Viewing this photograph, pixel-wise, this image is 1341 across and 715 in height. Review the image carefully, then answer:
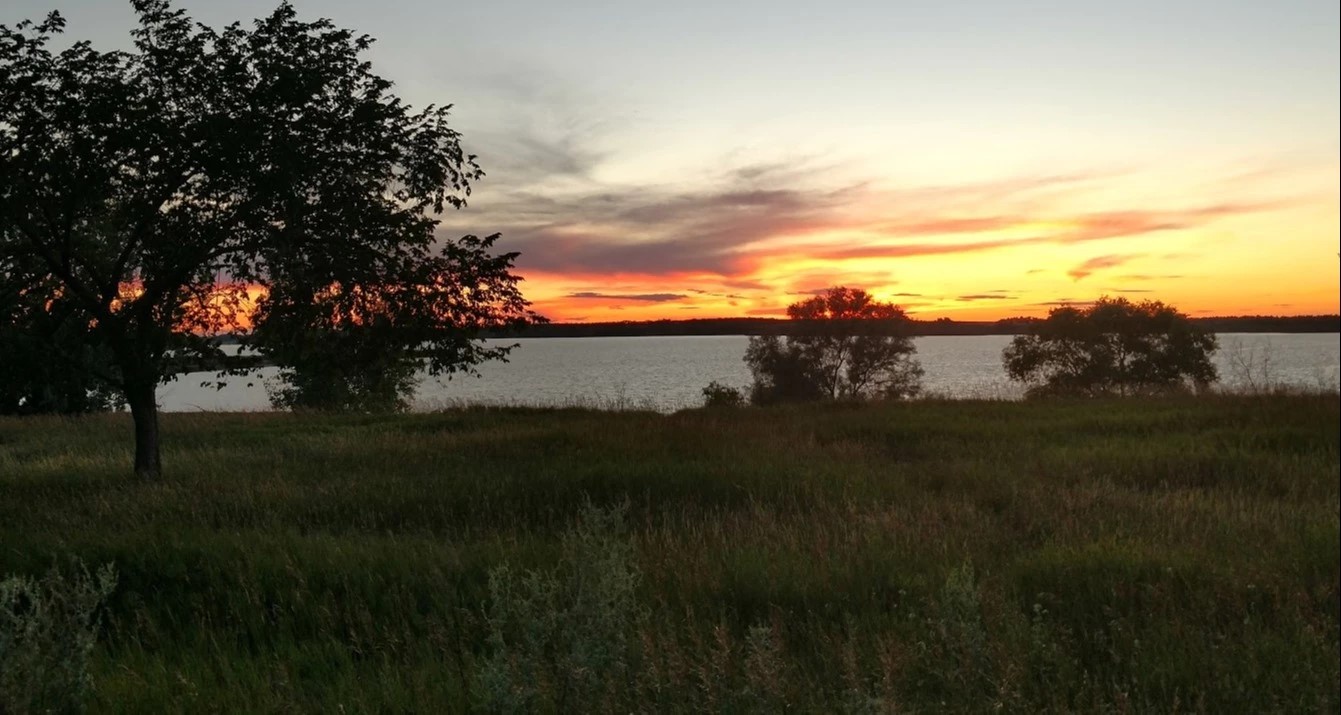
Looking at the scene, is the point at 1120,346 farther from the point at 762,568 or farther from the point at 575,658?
the point at 575,658

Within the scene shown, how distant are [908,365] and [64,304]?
65.7m

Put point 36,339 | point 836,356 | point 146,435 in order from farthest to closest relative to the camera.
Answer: point 836,356 < point 146,435 < point 36,339

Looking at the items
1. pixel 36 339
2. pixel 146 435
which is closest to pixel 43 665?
pixel 36 339

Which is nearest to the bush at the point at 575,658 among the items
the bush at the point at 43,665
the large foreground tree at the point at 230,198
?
the bush at the point at 43,665

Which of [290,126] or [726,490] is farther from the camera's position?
[290,126]

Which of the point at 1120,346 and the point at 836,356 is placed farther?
the point at 836,356

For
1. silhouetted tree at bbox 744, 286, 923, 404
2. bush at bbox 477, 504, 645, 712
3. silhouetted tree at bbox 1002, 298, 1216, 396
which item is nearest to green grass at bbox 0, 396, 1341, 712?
bush at bbox 477, 504, 645, 712

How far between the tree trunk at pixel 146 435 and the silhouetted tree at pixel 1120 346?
54700mm

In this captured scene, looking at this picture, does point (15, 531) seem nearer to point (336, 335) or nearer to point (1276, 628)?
point (336, 335)

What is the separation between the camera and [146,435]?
14203mm

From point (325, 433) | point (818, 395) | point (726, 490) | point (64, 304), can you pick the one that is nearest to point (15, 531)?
point (64, 304)

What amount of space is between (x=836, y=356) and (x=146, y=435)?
61.4m

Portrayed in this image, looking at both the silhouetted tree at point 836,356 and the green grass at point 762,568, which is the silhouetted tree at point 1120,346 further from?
the green grass at point 762,568

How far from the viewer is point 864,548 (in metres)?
7.95
